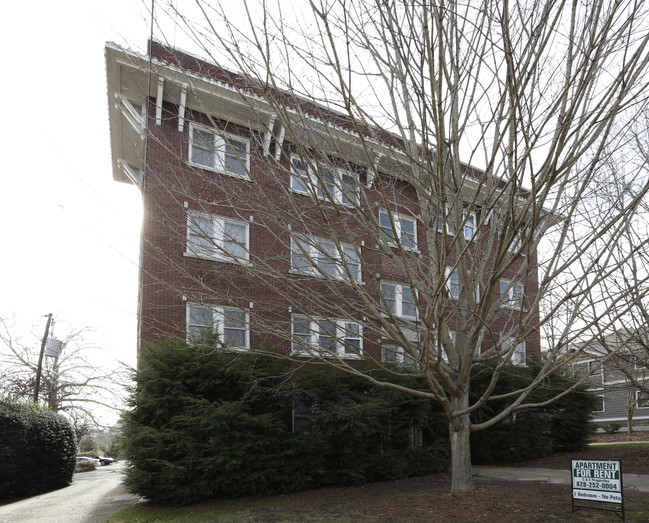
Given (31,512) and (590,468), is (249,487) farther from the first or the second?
(590,468)

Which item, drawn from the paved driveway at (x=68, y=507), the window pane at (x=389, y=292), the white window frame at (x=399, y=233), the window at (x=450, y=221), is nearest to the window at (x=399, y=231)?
the white window frame at (x=399, y=233)

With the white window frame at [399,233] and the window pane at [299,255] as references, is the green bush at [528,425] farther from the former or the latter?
the window pane at [299,255]

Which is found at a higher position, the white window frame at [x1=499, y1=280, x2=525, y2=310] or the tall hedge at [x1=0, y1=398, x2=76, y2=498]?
the white window frame at [x1=499, y1=280, x2=525, y2=310]

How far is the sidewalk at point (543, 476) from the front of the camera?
11245mm

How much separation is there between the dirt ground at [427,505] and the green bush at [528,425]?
182 inches

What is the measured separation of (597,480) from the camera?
797cm

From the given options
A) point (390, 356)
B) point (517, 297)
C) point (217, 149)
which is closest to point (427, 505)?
point (517, 297)

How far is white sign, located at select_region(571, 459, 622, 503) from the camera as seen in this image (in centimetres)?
777

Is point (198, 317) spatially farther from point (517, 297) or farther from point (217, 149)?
point (517, 297)

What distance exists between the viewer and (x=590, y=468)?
8102 mm

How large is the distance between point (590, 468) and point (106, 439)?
76.6 m

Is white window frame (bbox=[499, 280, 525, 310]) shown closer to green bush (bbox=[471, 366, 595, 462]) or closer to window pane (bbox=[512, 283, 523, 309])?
window pane (bbox=[512, 283, 523, 309])

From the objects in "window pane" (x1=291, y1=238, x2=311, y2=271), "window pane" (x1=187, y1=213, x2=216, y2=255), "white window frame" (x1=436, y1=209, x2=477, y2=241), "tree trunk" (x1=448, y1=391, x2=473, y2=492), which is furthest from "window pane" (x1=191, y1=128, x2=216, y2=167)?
"tree trunk" (x1=448, y1=391, x2=473, y2=492)

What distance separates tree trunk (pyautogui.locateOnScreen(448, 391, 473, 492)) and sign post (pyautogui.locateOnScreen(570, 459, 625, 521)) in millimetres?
1653
